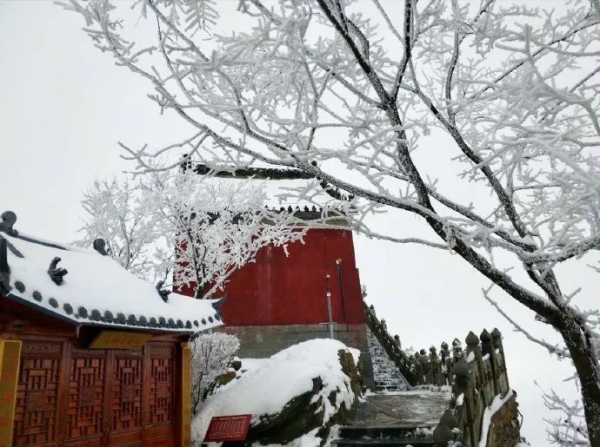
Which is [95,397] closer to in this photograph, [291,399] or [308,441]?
[291,399]

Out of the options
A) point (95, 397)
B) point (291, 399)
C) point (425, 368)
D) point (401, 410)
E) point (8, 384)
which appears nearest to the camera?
point (8, 384)

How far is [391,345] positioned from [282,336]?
14.8 feet

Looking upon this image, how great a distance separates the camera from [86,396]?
5.70 metres

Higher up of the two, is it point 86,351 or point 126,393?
point 86,351

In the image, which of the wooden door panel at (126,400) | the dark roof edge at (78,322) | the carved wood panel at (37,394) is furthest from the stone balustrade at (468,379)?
the carved wood panel at (37,394)

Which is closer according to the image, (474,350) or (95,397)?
(95,397)

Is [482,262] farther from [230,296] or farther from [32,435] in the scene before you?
[230,296]

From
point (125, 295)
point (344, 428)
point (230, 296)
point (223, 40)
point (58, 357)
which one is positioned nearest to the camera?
point (223, 40)

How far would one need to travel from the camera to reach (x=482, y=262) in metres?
3.02

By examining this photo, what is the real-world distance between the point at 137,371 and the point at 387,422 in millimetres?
4837

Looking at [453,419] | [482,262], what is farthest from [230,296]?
[482,262]

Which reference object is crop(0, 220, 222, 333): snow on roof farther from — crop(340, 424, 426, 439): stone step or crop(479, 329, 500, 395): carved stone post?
crop(479, 329, 500, 395): carved stone post

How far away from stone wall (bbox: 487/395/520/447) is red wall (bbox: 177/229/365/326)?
6.96 m

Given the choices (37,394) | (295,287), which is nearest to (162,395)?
(37,394)
